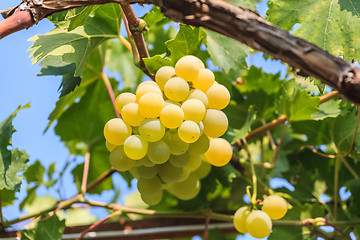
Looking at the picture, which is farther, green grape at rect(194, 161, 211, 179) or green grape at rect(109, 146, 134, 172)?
green grape at rect(194, 161, 211, 179)

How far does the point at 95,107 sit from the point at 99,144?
89mm

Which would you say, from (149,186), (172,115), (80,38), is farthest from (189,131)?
(80,38)

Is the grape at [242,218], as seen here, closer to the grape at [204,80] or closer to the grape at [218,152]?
the grape at [218,152]

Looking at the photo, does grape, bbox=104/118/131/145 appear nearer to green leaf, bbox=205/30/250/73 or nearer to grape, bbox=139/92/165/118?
grape, bbox=139/92/165/118

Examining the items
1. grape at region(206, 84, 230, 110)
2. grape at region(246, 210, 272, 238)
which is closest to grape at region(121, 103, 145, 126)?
grape at region(206, 84, 230, 110)

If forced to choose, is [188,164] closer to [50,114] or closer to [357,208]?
[50,114]

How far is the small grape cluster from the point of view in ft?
2.25

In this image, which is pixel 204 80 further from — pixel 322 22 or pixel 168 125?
pixel 322 22

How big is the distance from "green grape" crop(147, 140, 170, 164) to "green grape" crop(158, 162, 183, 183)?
0.05 meters

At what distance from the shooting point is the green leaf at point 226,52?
721 mm

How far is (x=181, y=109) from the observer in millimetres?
606

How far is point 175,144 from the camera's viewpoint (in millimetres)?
630

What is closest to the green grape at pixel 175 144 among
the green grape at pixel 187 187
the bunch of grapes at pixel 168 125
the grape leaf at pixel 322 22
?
the bunch of grapes at pixel 168 125

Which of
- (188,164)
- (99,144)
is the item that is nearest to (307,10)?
(188,164)
